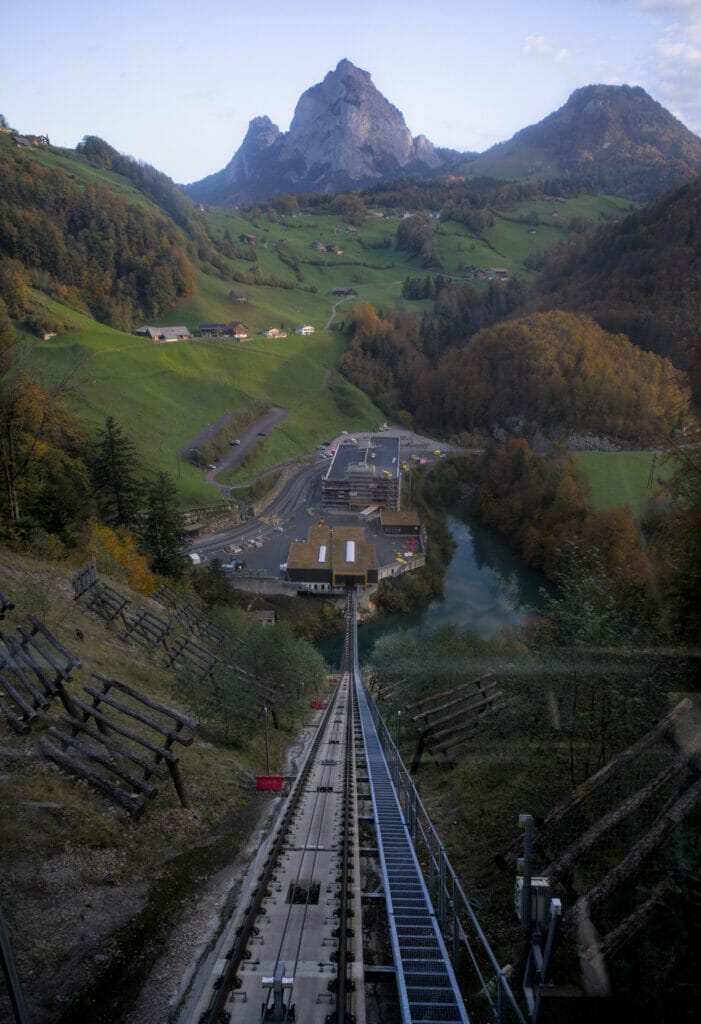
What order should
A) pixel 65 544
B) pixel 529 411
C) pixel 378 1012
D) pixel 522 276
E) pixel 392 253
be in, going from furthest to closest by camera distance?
pixel 392 253 < pixel 522 276 < pixel 529 411 < pixel 65 544 < pixel 378 1012

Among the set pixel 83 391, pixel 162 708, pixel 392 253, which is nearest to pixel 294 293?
pixel 392 253

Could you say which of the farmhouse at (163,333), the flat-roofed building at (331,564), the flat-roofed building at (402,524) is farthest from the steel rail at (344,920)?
the farmhouse at (163,333)

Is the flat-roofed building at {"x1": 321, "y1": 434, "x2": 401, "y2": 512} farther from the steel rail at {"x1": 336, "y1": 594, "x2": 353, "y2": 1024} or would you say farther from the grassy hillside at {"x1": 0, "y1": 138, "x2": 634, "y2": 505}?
the steel rail at {"x1": 336, "y1": 594, "x2": 353, "y2": 1024}

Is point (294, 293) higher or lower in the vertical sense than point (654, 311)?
A: higher

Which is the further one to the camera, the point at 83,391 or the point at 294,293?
the point at 294,293

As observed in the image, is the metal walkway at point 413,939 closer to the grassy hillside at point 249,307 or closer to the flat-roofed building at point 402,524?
the flat-roofed building at point 402,524

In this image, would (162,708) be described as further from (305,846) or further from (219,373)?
Answer: (219,373)

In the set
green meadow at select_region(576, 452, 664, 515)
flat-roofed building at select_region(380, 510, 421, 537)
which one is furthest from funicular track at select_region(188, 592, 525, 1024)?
flat-roofed building at select_region(380, 510, 421, 537)
